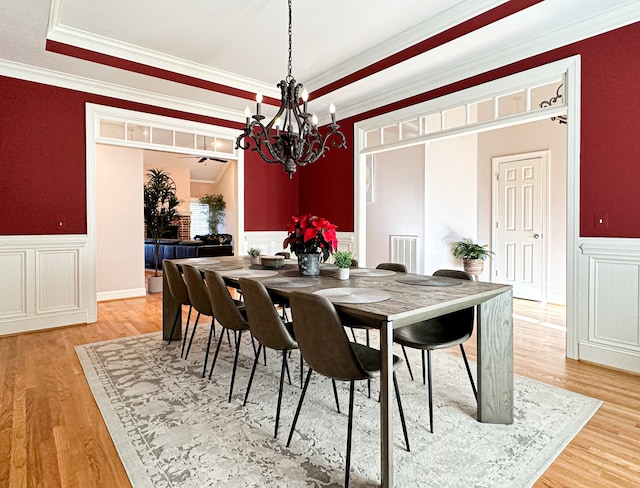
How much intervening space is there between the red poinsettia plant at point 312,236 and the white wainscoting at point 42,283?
300 centimetres

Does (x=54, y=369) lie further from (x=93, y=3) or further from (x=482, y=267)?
(x=482, y=267)

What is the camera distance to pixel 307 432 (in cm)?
199

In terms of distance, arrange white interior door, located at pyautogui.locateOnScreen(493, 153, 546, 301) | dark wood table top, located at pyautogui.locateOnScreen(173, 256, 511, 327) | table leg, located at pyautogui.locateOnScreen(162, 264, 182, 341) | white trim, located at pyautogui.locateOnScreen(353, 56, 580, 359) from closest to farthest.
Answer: dark wood table top, located at pyautogui.locateOnScreen(173, 256, 511, 327) → white trim, located at pyautogui.locateOnScreen(353, 56, 580, 359) → table leg, located at pyautogui.locateOnScreen(162, 264, 182, 341) → white interior door, located at pyautogui.locateOnScreen(493, 153, 546, 301)

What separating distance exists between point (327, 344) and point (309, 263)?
101 cm

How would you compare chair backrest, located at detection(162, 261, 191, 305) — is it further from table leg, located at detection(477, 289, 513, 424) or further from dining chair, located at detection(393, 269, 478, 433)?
table leg, located at detection(477, 289, 513, 424)

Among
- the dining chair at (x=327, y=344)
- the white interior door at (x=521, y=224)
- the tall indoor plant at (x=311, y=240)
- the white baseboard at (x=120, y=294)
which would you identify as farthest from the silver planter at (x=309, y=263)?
the white baseboard at (x=120, y=294)

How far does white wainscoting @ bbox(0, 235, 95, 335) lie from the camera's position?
3.82 meters

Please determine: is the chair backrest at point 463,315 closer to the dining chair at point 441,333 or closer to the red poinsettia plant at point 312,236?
the dining chair at point 441,333

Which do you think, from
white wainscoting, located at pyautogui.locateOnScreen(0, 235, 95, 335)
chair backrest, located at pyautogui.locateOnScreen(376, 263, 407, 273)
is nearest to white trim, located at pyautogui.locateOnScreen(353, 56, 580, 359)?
chair backrest, located at pyautogui.locateOnScreen(376, 263, 407, 273)

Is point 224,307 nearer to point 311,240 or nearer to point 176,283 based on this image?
point 311,240

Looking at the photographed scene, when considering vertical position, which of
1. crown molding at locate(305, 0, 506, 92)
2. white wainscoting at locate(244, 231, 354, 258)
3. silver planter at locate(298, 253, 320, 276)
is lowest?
silver planter at locate(298, 253, 320, 276)

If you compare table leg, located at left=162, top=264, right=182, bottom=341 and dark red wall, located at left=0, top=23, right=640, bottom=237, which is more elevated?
dark red wall, located at left=0, top=23, right=640, bottom=237

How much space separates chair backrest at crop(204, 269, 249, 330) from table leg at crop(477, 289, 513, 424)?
139 cm

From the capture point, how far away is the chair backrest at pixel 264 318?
1.96 meters
